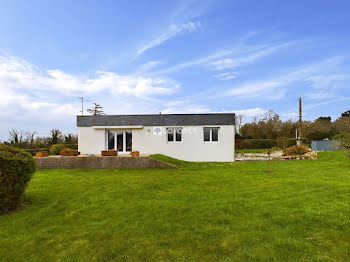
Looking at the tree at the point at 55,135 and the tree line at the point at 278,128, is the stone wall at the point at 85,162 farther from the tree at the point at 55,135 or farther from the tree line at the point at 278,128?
the tree line at the point at 278,128

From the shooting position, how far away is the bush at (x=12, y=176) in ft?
14.8

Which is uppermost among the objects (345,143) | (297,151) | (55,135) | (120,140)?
(55,135)

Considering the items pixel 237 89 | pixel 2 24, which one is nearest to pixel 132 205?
pixel 2 24

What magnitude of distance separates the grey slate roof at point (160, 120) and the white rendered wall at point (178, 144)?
400 millimetres

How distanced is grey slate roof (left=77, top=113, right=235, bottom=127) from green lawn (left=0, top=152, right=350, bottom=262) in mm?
10164

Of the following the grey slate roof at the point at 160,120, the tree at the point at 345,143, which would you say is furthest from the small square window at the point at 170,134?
the tree at the point at 345,143

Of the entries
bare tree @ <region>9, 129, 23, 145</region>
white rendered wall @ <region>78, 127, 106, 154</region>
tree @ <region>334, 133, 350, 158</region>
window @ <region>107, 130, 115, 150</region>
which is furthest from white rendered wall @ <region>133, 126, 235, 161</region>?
bare tree @ <region>9, 129, 23, 145</region>

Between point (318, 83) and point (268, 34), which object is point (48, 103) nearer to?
point (268, 34)

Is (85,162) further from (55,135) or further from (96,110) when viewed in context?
(96,110)

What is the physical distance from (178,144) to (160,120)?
8.09ft

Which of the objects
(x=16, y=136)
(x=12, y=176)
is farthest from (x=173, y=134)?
(x=16, y=136)

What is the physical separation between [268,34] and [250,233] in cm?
1385

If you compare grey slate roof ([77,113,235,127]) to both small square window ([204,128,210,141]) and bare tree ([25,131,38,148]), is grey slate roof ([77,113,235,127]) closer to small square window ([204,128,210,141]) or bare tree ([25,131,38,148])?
small square window ([204,128,210,141])

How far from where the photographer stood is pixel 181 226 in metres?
3.75
